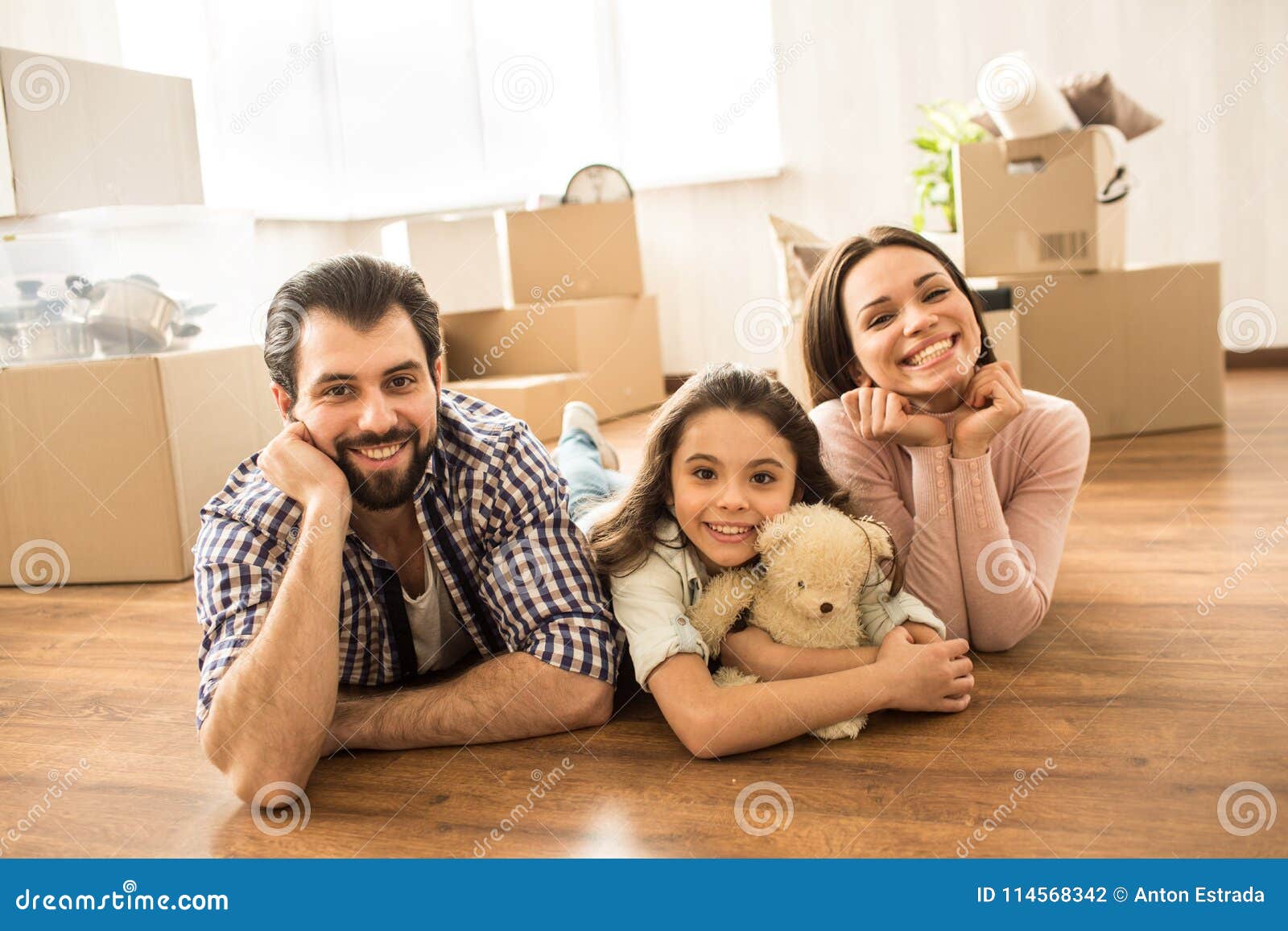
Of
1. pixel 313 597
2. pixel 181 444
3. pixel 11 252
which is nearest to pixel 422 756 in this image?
pixel 313 597

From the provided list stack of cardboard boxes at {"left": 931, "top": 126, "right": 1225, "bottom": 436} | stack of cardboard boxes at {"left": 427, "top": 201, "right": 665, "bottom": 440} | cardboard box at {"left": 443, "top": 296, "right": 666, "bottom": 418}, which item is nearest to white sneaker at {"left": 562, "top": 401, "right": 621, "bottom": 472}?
stack of cardboard boxes at {"left": 931, "top": 126, "right": 1225, "bottom": 436}

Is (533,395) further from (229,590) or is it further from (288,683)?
(288,683)

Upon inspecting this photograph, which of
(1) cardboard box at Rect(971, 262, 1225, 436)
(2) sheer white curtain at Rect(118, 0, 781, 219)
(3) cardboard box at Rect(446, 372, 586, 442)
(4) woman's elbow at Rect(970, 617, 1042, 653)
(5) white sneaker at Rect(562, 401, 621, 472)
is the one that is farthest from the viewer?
(2) sheer white curtain at Rect(118, 0, 781, 219)

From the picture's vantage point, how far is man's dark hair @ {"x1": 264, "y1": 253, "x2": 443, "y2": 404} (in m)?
1.47

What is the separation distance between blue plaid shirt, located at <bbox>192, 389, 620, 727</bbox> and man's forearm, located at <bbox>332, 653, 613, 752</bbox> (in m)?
0.03

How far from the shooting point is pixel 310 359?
1.47 metres

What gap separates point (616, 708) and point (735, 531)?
1.14 feet

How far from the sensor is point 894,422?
5.33 feet

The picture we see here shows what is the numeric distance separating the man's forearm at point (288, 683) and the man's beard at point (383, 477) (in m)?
0.10

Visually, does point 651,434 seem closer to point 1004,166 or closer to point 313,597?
point 313,597

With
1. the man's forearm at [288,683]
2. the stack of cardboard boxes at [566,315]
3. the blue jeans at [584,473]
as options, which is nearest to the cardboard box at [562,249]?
the stack of cardboard boxes at [566,315]

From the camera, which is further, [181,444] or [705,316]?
[705,316]

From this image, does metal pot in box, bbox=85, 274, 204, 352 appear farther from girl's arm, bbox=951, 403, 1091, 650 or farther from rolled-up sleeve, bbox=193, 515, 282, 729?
girl's arm, bbox=951, 403, 1091, 650

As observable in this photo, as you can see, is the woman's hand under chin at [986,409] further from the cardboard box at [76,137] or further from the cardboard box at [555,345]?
the cardboard box at [555,345]
